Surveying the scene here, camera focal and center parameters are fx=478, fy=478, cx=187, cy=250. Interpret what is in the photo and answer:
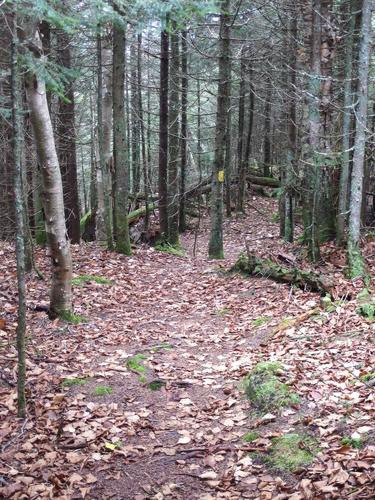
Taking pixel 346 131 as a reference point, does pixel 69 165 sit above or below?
below

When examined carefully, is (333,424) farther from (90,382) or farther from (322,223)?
(322,223)

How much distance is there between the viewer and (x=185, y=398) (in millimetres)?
5500

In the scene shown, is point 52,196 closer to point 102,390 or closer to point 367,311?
point 102,390

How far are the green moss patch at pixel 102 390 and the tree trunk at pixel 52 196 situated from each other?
2.12 metres

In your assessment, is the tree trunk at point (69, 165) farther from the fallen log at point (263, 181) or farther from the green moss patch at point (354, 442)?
the fallen log at point (263, 181)

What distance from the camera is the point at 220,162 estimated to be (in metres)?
12.3

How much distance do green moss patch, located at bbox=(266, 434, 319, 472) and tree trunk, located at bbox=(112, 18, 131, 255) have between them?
352 inches

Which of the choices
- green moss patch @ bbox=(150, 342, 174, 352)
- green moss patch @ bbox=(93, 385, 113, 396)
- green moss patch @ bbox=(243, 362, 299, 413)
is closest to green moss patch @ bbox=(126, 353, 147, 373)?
green moss patch @ bbox=(150, 342, 174, 352)

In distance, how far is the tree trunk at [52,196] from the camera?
639cm

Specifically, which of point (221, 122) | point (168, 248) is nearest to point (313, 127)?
point (221, 122)

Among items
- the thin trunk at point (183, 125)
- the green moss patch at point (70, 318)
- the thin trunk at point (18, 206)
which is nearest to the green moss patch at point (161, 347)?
the green moss patch at point (70, 318)

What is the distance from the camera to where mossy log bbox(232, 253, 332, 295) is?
871 centimetres

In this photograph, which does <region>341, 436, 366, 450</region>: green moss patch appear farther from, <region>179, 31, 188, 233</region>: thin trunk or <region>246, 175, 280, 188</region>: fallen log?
<region>246, 175, 280, 188</region>: fallen log

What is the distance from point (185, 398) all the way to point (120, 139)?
823cm
